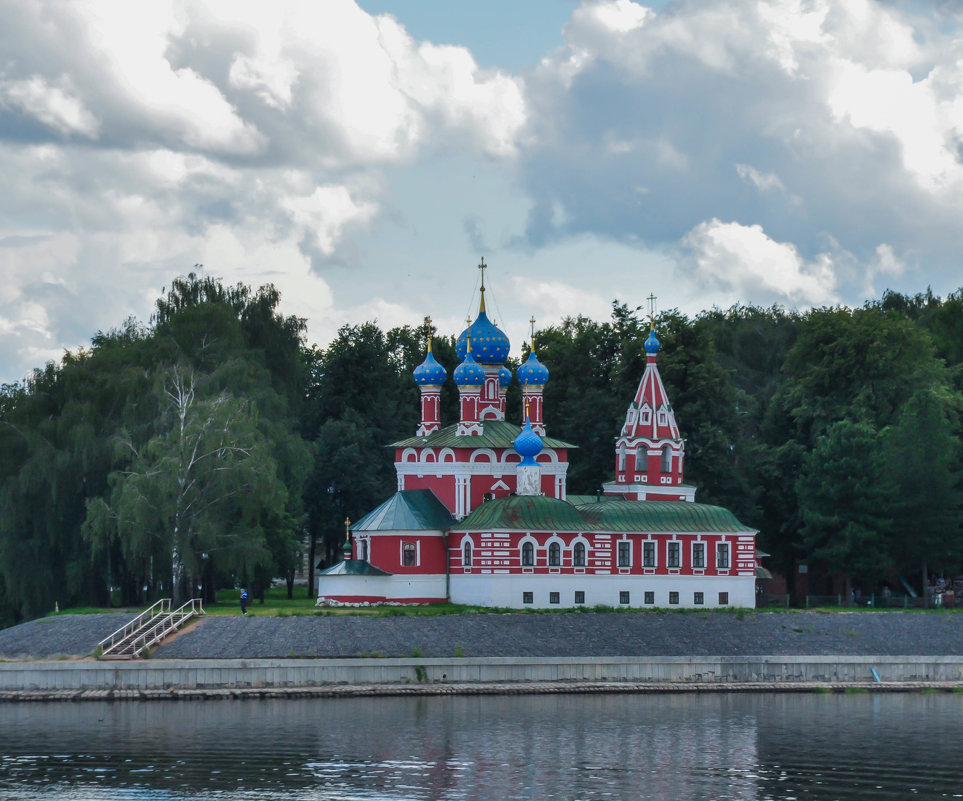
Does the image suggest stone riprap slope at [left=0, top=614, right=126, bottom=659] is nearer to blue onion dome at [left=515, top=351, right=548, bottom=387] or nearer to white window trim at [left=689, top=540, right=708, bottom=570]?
blue onion dome at [left=515, top=351, right=548, bottom=387]

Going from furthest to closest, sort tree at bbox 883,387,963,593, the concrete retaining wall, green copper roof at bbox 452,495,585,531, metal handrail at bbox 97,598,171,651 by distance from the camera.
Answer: tree at bbox 883,387,963,593 → green copper roof at bbox 452,495,585,531 → metal handrail at bbox 97,598,171,651 → the concrete retaining wall

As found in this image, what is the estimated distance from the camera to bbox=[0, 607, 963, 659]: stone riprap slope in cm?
4703

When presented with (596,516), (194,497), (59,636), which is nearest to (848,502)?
(596,516)

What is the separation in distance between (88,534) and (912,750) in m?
27.3

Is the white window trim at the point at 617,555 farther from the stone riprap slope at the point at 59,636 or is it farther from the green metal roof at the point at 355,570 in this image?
the stone riprap slope at the point at 59,636

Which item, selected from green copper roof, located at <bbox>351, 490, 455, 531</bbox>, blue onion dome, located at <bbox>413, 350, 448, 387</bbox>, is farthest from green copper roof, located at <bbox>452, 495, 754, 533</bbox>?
blue onion dome, located at <bbox>413, 350, 448, 387</bbox>

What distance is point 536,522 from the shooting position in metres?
54.9

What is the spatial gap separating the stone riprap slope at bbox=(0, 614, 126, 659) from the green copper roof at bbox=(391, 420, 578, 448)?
12850 mm

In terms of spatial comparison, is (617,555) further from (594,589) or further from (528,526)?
(528,526)

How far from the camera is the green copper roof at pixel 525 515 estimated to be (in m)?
54.7

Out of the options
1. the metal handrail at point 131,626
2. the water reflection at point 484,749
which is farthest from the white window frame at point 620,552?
the metal handrail at point 131,626

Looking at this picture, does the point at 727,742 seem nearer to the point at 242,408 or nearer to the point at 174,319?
the point at 242,408

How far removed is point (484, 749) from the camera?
36.7 m

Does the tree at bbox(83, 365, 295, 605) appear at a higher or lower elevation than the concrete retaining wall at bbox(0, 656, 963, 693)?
higher
